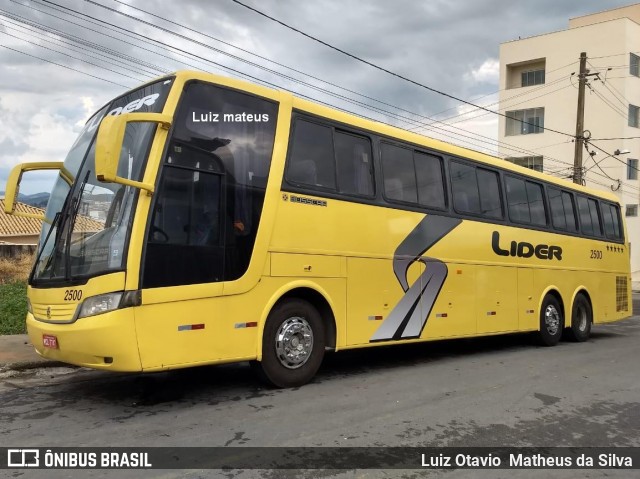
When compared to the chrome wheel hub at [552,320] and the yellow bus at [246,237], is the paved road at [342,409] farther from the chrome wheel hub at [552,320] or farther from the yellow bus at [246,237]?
the chrome wheel hub at [552,320]

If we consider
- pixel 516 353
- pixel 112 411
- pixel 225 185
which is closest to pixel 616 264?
pixel 516 353

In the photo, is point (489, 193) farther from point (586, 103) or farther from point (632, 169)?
point (632, 169)

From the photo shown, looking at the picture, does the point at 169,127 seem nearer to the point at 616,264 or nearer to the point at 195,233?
the point at 195,233

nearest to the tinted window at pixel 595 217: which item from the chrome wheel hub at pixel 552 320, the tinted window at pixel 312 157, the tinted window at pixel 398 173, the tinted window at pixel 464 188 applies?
the chrome wheel hub at pixel 552 320

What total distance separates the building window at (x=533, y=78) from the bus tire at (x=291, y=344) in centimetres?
3898

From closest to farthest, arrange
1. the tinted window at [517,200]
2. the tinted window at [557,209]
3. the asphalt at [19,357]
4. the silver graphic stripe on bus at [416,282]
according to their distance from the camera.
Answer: the asphalt at [19,357] < the silver graphic stripe on bus at [416,282] < the tinted window at [517,200] < the tinted window at [557,209]

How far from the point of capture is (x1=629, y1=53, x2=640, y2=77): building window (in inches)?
1487

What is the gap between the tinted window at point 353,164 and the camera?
7512mm

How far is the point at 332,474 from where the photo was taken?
418 cm

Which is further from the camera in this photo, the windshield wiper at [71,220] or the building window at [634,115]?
the building window at [634,115]

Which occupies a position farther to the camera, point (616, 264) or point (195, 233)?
point (616, 264)

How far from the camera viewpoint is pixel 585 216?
13.3m

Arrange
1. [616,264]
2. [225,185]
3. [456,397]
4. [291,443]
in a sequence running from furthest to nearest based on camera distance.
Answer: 1. [616,264]
2. [456,397]
3. [225,185]
4. [291,443]

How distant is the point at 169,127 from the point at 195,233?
1.11m
